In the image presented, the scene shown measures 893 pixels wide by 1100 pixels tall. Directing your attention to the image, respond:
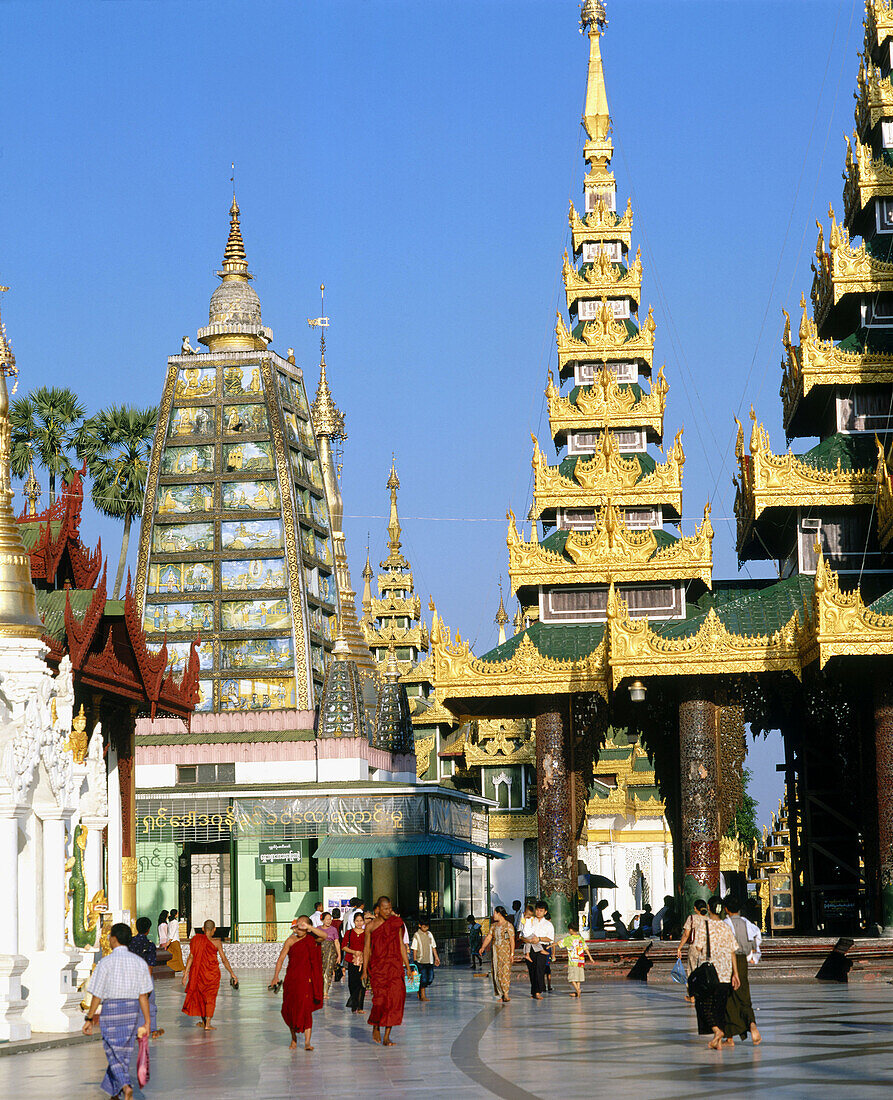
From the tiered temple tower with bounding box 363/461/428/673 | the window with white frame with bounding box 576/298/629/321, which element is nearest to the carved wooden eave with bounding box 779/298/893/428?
the window with white frame with bounding box 576/298/629/321

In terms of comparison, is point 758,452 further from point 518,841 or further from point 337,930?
point 518,841

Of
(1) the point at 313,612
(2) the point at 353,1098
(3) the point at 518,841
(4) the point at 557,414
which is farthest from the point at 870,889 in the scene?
(3) the point at 518,841

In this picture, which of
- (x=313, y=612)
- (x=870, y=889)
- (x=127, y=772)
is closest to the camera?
(x=870, y=889)

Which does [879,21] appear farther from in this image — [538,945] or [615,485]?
[538,945]

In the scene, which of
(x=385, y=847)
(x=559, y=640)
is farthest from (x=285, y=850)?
(x=559, y=640)

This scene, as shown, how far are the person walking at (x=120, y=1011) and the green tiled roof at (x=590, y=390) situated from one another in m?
30.6

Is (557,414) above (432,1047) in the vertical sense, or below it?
above

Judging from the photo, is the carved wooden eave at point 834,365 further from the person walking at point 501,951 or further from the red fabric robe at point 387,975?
the red fabric robe at point 387,975

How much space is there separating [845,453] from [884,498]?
2640 millimetres

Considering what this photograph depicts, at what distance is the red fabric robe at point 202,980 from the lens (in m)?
21.8

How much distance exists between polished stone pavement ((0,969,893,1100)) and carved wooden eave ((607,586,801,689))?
25.5 ft

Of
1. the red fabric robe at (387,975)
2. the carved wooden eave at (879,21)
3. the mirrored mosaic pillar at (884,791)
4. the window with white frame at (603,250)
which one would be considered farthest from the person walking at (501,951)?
the window with white frame at (603,250)

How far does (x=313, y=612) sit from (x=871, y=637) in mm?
31250

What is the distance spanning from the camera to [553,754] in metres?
34.9
